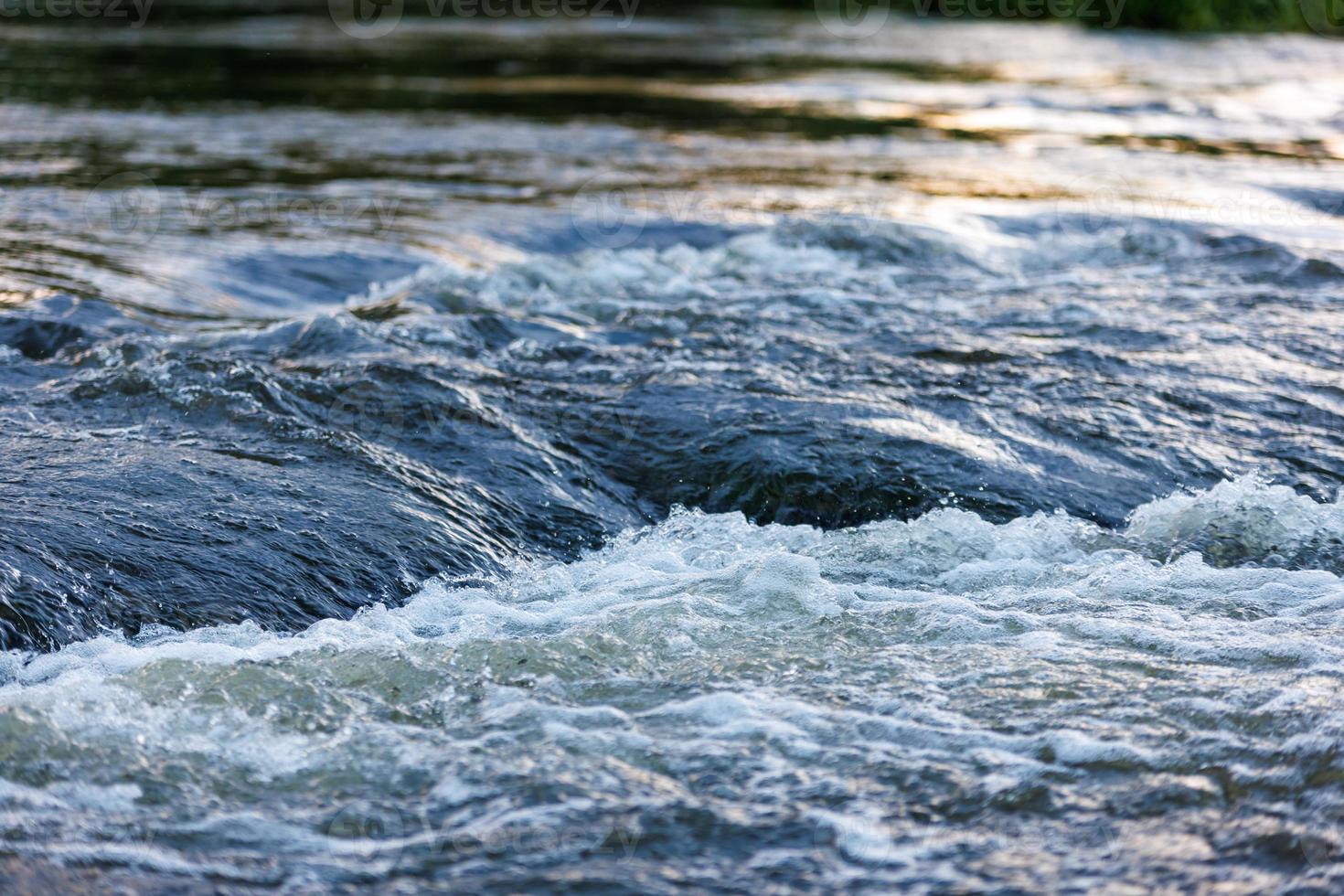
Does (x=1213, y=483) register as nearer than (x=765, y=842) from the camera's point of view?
No

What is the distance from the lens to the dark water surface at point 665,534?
115 inches

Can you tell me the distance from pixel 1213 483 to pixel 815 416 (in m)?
1.43

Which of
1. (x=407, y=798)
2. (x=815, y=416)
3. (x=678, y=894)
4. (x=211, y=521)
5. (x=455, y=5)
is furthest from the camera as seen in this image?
(x=455, y=5)

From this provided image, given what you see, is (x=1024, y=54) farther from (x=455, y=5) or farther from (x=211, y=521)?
(x=211, y=521)

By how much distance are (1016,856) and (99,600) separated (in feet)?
8.01

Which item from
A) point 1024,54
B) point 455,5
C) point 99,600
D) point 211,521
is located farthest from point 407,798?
point 455,5

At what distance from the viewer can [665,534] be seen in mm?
4641

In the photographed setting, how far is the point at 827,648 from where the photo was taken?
3.70 meters

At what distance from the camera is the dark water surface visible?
Result: 2910 mm

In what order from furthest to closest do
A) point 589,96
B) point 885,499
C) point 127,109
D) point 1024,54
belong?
point 1024,54, point 589,96, point 127,109, point 885,499

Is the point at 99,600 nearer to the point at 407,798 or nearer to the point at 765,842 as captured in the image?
the point at 407,798

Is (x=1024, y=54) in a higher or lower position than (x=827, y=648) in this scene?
higher

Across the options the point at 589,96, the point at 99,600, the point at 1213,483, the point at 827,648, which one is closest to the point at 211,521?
the point at 99,600

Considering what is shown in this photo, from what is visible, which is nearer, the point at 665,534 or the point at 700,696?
the point at 700,696
